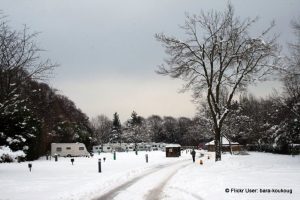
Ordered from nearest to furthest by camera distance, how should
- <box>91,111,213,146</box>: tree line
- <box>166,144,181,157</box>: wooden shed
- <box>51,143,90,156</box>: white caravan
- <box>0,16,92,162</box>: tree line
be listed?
<box>0,16,92,162</box>: tree line
<box>166,144,181,157</box>: wooden shed
<box>51,143,90,156</box>: white caravan
<box>91,111,213,146</box>: tree line

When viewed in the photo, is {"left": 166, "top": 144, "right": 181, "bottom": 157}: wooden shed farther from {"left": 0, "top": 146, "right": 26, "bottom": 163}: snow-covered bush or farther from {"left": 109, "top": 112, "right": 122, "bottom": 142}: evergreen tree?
{"left": 109, "top": 112, "right": 122, "bottom": 142}: evergreen tree

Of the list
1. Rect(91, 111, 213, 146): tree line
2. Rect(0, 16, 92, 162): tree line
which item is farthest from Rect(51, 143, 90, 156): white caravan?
Rect(91, 111, 213, 146): tree line

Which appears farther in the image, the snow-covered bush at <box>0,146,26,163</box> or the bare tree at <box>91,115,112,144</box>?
the bare tree at <box>91,115,112,144</box>

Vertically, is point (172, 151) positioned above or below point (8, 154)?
below

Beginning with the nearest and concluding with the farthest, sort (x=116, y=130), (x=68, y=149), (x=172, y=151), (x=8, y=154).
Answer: (x=8, y=154) < (x=172, y=151) < (x=68, y=149) < (x=116, y=130)

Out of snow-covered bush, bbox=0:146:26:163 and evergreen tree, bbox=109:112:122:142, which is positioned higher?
evergreen tree, bbox=109:112:122:142

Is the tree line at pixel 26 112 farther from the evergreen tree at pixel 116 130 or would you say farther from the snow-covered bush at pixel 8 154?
the evergreen tree at pixel 116 130

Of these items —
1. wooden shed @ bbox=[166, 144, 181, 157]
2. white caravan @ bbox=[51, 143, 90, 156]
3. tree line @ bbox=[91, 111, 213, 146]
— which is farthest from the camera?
tree line @ bbox=[91, 111, 213, 146]

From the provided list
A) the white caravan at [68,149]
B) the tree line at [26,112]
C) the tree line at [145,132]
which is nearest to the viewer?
the tree line at [26,112]

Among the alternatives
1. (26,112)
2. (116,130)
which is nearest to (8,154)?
(26,112)

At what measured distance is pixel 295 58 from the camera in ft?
124

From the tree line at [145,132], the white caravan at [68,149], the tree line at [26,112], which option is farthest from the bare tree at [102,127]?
the white caravan at [68,149]

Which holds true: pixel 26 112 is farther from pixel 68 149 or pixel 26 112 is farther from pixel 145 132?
pixel 145 132

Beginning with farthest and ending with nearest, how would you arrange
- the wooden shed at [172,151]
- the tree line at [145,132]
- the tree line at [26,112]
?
1. the tree line at [145,132]
2. the wooden shed at [172,151]
3. the tree line at [26,112]
